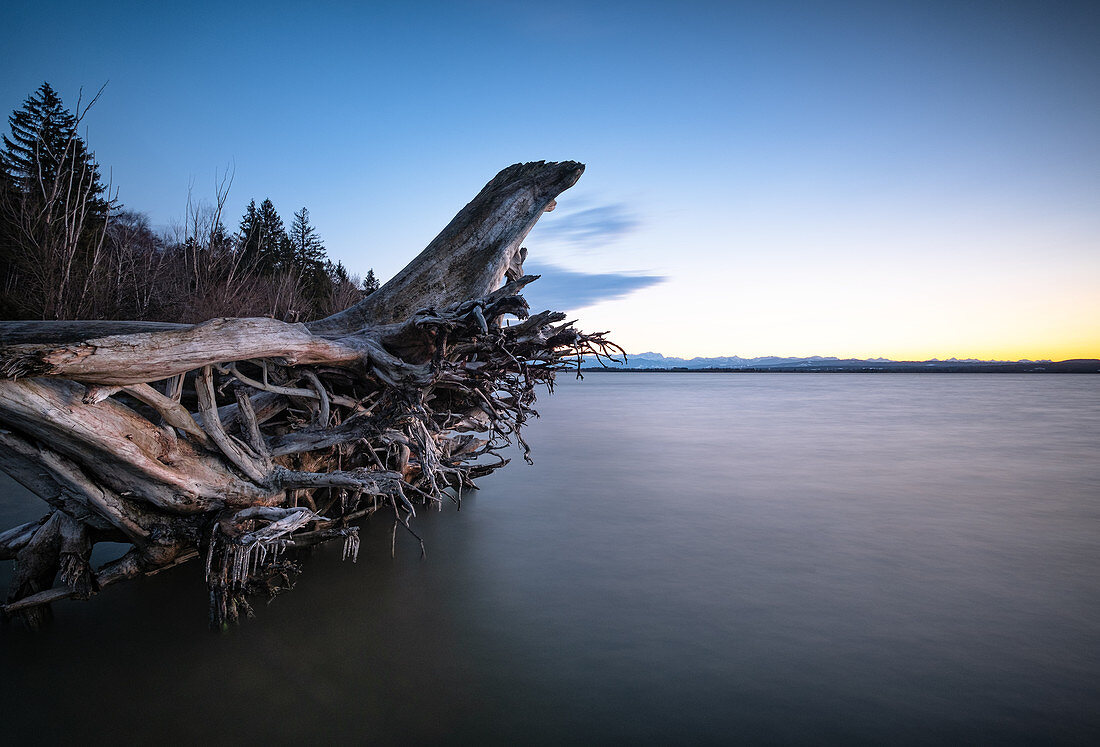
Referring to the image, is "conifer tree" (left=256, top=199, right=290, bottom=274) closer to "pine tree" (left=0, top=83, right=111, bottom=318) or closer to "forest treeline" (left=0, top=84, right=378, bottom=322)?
"forest treeline" (left=0, top=84, right=378, bottom=322)

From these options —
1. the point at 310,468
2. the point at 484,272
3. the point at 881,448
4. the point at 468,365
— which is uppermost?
the point at 484,272

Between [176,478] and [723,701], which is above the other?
Answer: [176,478]

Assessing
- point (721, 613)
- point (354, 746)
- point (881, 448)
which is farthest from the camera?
point (881, 448)

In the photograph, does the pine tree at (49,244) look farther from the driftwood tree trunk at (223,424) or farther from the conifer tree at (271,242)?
the conifer tree at (271,242)

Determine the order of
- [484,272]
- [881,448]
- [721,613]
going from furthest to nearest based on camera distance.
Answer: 1. [881,448]
2. [484,272]
3. [721,613]

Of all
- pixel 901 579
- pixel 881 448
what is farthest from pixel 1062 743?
pixel 881 448

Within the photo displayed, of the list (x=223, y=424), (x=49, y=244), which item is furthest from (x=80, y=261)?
(x=223, y=424)

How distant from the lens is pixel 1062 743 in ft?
9.52

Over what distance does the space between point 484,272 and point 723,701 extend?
15.4ft

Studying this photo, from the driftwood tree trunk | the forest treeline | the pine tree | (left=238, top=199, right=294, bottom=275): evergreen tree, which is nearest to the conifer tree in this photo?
(left=238, top=199, right=294, bottom=275): evergreen tree

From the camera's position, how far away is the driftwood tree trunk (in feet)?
10.0

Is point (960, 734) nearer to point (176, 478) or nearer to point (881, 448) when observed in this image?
point (176, 478)

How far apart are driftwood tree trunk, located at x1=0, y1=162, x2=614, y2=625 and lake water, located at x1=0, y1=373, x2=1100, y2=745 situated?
486 mm

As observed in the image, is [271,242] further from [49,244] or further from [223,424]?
[223,424]
